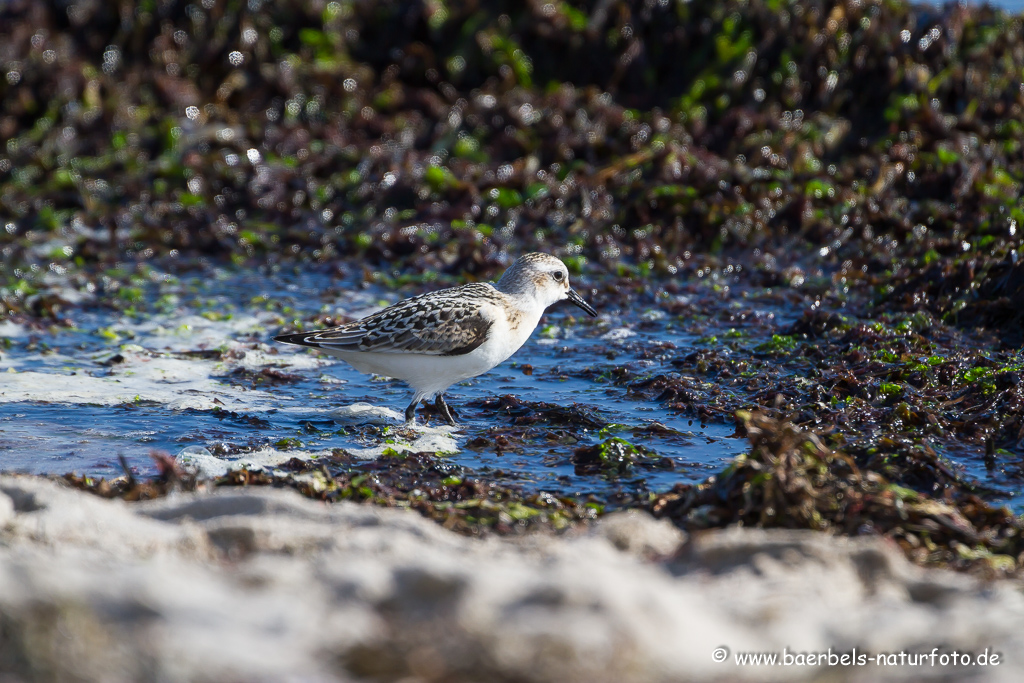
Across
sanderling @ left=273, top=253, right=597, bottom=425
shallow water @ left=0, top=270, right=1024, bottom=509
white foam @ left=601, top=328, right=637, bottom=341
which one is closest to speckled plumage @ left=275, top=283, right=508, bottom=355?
sanderling @ left=273, top=253, right=597, bottom=425

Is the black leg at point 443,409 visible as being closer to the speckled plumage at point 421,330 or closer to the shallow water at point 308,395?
the shallow water at point 308,395

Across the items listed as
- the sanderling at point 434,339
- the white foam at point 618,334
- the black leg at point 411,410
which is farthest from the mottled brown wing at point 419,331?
the white foam at point 618,334

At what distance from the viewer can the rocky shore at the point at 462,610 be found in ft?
7.50

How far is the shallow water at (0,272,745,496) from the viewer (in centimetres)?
502

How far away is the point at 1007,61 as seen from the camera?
9.33 metres

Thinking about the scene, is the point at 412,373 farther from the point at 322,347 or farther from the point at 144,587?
the point at 144,587

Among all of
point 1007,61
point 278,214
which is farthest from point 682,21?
point 278,214

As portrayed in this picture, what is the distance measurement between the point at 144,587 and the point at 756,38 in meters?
8.82

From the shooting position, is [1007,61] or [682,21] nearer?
[1007,61]

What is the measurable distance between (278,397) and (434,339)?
1.15 metres

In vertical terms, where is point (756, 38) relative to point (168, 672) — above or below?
above

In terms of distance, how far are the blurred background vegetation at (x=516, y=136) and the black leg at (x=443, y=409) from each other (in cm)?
251

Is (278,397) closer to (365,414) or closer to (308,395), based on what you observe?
(308,395)

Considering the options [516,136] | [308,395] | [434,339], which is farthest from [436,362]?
[516,136]
